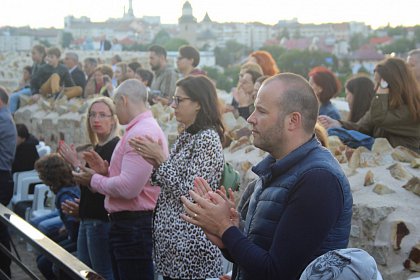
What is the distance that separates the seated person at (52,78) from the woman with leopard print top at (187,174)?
612cm

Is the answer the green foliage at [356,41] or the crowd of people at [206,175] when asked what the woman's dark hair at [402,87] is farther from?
the green foliage at [356,41]

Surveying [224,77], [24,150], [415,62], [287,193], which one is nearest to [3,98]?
[24,150]

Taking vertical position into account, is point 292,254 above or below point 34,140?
above

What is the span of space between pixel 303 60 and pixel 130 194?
256ft

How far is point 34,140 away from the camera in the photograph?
694cm

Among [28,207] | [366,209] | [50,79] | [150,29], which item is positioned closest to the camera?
[366,209]

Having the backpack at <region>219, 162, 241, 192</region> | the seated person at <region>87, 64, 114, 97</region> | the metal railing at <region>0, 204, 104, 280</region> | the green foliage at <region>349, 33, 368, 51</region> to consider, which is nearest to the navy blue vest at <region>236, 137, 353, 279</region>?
the metal railing at <region>0, 204, 104, 280</region>

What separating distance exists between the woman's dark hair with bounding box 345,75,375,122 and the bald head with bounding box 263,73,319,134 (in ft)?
9.14

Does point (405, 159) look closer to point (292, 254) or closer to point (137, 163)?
point (137, 163)

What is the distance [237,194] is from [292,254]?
209cm

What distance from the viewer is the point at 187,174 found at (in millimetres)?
3363

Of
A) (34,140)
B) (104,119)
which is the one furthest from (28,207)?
(104,119)

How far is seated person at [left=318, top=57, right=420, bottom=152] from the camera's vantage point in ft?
14.2

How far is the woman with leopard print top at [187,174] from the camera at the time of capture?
337cm
